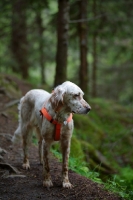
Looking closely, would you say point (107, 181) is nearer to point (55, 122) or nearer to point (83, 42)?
point (55, 122)

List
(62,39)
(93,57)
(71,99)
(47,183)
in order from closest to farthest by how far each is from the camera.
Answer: (71,99)
(47,183)
(62,39)
(93,57)

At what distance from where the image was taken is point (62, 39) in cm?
975

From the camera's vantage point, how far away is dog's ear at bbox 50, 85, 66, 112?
465cm

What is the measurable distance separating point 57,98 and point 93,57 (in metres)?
13.5

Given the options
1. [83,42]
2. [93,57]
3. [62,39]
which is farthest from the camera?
[93,57]

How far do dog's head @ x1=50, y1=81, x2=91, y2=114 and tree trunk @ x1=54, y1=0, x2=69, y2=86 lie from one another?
5.16 meters

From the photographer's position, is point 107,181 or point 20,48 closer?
point 107,181

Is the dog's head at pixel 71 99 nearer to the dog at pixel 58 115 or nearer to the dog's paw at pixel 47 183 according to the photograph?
the dog at pixel 58 115

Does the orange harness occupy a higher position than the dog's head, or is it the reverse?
the dog's head

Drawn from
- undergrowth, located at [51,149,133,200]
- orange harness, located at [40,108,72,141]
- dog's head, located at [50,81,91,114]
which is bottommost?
undergrowth, located at [51,149,133,200]

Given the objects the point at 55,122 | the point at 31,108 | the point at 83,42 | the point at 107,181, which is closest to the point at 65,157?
the point at 55,122

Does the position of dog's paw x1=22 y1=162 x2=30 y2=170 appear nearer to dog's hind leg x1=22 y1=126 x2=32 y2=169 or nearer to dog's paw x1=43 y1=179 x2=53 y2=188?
dog's hind leg x1=22 y1=126 x2=32 y2=169

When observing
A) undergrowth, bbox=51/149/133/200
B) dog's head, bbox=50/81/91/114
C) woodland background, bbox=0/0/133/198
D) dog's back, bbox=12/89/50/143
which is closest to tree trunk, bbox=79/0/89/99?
woodland background, bbox=0/0/133/198

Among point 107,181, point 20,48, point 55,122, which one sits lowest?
point 107,181
